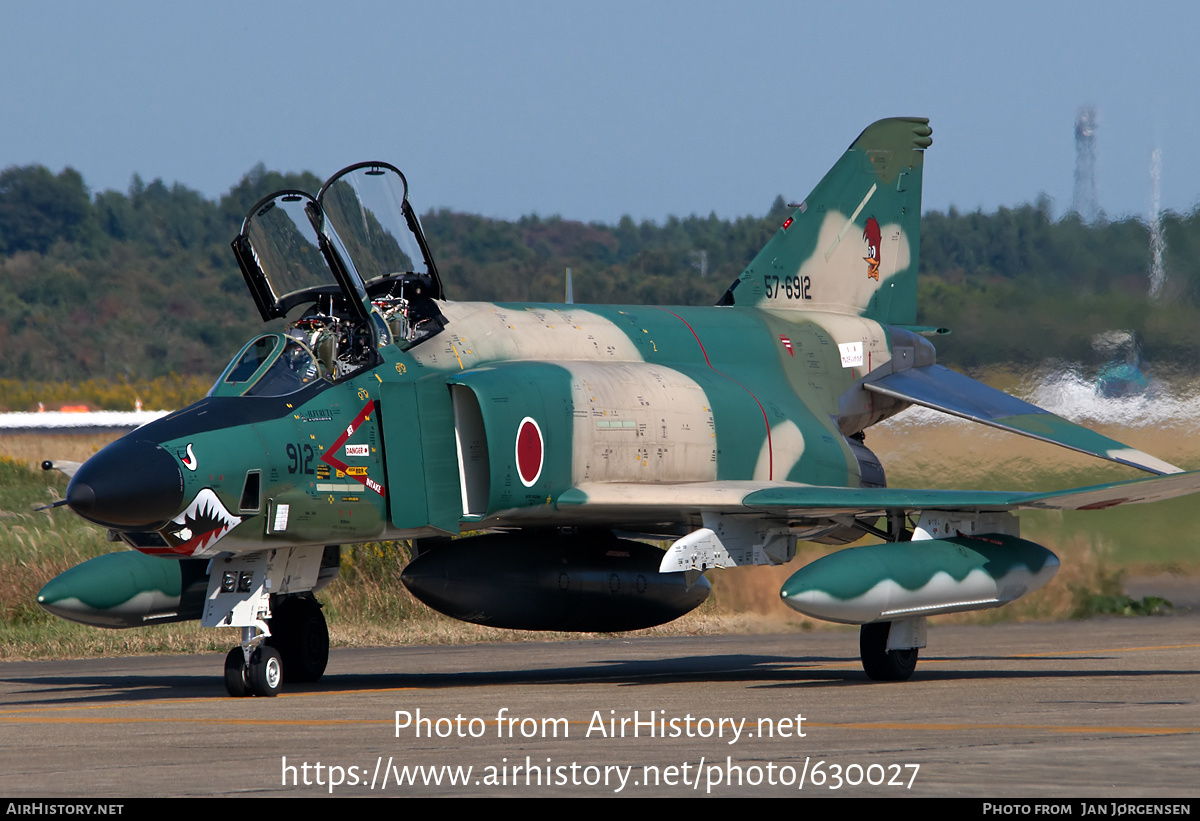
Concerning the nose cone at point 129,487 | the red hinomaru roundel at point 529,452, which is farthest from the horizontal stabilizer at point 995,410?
the nose cone at point 129,487

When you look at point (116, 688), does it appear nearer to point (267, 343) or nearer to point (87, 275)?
point (267, 343)

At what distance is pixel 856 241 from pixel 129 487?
855 centimetres

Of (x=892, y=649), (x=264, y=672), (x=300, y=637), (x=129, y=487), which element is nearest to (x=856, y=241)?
(x=892, y=649)

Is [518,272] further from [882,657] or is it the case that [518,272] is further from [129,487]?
[129,487]

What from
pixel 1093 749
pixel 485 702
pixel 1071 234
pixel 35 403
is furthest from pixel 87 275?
pixel 1093 749

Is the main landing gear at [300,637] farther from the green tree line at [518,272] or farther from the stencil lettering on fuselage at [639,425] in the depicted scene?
the green tree line at [518,272]

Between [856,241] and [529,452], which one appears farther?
[856,241]

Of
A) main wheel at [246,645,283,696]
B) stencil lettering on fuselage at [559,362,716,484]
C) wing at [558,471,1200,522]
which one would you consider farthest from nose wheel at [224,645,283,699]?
stencil lettering on fuselage at [559,362,716,484]

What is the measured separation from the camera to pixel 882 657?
1254 cm

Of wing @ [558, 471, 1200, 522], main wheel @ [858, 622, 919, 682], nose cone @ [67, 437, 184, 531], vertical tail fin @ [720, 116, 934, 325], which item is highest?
vertical tail fin @ [720, 116, 934, 325]

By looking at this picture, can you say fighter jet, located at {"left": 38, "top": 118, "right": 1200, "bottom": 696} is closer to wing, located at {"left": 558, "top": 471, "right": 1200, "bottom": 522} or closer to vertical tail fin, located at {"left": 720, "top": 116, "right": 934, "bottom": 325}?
wing, located at {"left": 558, "top": 471, "right": 1200, "bottom": 522}

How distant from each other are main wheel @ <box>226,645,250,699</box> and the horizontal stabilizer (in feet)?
22.4

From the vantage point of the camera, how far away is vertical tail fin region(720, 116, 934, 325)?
16141mm

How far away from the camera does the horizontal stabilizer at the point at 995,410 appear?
47.4 ft
